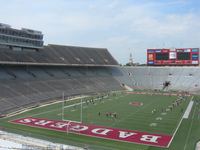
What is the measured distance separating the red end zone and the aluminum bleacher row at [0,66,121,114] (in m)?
8.30

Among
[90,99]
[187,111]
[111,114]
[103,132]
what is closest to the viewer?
[103,132]

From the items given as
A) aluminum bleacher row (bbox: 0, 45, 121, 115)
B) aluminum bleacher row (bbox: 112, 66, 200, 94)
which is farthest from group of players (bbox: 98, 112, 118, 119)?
aluminum bleacher row (bbox: 112, 66, 200, 94)

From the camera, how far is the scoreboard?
6944 cm

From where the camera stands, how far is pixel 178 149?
23.1 m

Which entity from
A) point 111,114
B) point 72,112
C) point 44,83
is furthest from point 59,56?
point 111,114

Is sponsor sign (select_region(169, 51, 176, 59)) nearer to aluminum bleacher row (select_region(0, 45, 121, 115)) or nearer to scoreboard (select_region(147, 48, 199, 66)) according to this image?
scoreboard (select_region(147, 48, 199, 66))

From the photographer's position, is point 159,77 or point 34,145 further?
point 159,77

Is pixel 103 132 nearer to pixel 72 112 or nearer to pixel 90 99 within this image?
pixel 72 112

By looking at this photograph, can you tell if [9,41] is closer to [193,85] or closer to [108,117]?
[108,117]

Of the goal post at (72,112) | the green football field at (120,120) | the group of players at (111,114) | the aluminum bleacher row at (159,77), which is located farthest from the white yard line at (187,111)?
the aluminum bleacher row at (159,77)

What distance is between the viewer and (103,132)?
2778 centimetres

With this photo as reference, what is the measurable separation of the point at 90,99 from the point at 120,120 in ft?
56.9

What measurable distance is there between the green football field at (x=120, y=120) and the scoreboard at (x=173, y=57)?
24915 millimetres

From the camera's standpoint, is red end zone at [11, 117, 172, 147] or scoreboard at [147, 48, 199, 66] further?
scoreboard at [147, 48, 199, 66]
